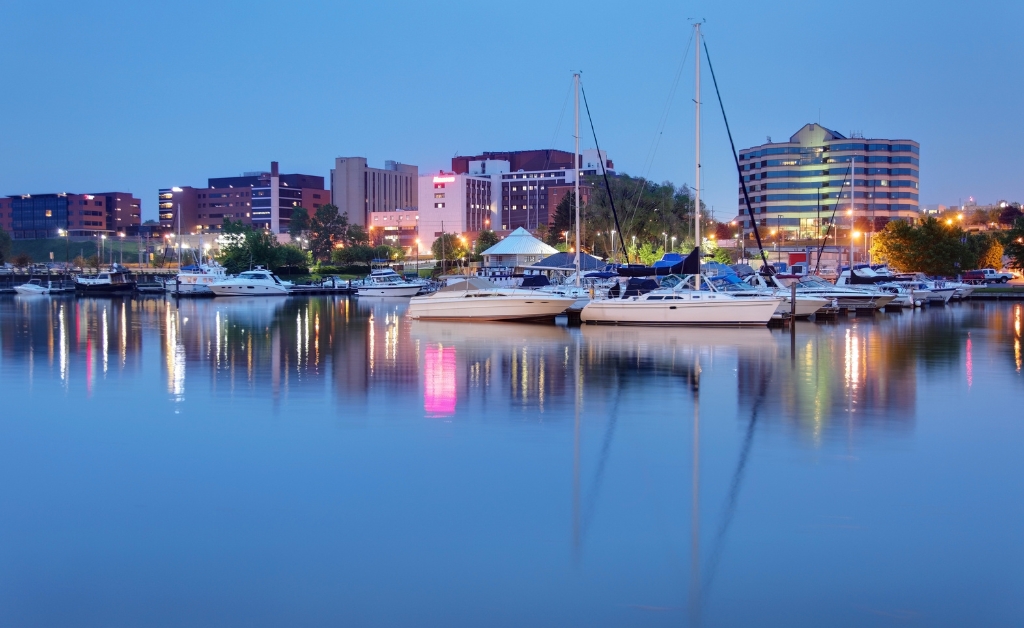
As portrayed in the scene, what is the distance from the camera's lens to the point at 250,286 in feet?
240

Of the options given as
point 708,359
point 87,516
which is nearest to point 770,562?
point 87,516

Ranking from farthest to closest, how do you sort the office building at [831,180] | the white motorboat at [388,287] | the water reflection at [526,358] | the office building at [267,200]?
the office building at [267,200] → the office building at [831,180] → the white motorboat at [388,287] → the water reflection at [526,358]

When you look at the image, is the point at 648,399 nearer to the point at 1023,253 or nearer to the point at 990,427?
the point at 990,427

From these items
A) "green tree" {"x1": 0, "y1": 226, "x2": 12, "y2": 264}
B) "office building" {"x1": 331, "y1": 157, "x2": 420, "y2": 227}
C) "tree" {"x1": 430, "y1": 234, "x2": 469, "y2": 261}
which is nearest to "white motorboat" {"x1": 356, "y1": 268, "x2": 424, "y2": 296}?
"tree" {"x1": 430, "y1": 234, "x2": 469, "y2": 261}

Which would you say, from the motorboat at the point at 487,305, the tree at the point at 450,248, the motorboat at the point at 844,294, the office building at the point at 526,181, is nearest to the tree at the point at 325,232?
the tree at the point at 450,248

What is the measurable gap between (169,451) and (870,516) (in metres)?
8.53

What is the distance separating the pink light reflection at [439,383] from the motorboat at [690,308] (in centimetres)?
954

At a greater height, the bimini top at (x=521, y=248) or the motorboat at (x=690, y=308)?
the bimini top at (x=521, y=248)

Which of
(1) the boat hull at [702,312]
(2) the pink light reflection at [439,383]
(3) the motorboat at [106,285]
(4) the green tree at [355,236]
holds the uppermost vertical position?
(4) the green tree at [355,236]

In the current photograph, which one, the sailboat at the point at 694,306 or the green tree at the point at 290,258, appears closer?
the sailboat at the point at 694,306

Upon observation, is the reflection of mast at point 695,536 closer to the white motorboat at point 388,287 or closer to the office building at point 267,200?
the white motorboat at point 388,287

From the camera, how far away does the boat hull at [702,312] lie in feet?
104

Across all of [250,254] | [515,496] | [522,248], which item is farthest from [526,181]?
[515,496]

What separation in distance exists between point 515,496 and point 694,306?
75.3 feet
